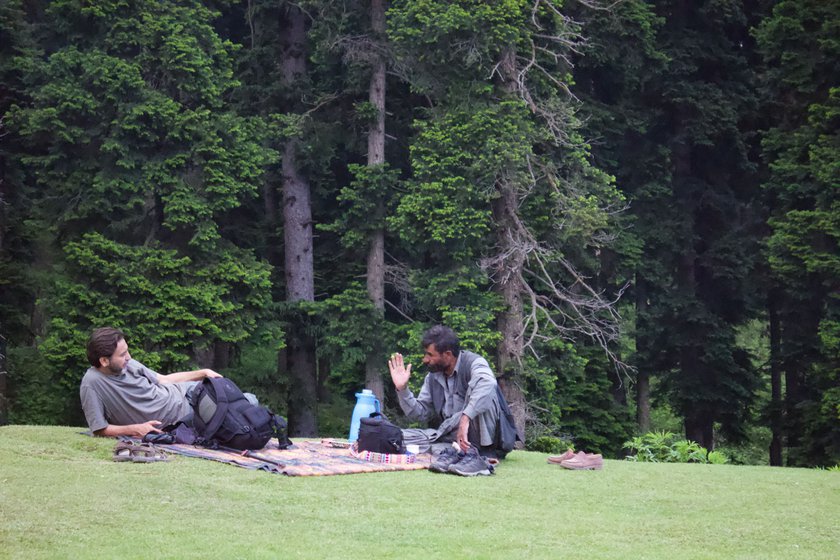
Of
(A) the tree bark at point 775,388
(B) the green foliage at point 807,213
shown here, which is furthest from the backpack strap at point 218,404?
(A) the tree bark at point 775,388

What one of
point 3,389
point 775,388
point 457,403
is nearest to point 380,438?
point 457,403

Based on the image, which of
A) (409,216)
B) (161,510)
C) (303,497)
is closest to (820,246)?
(409,216)

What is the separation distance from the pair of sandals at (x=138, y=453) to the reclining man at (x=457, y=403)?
2106mm

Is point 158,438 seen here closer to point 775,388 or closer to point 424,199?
point 424,199

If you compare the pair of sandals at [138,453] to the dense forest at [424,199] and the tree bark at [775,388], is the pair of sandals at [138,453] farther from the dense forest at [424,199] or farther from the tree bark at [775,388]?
the tree bark at [775,388]

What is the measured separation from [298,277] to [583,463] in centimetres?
1128

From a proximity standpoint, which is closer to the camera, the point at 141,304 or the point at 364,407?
the point at 364,407

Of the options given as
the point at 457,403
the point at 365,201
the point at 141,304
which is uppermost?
the point at 365,201

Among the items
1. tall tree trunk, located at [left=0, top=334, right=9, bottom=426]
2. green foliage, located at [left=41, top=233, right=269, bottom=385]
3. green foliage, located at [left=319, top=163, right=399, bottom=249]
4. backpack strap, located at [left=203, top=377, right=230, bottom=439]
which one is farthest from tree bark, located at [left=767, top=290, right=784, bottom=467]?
tall tree trunk, located at [left=0, top=334, right=9, bottom=426]

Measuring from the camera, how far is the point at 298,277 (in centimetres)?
1989

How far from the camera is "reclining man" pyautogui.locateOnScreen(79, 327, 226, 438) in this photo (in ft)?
28.4

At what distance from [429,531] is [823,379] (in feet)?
41.9

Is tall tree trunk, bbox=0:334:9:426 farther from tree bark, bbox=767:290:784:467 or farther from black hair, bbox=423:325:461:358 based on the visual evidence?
tree bark, bbox=767:290:784:467

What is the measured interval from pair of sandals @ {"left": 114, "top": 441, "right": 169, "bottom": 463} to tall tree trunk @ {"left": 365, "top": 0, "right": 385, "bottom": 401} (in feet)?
34.0
